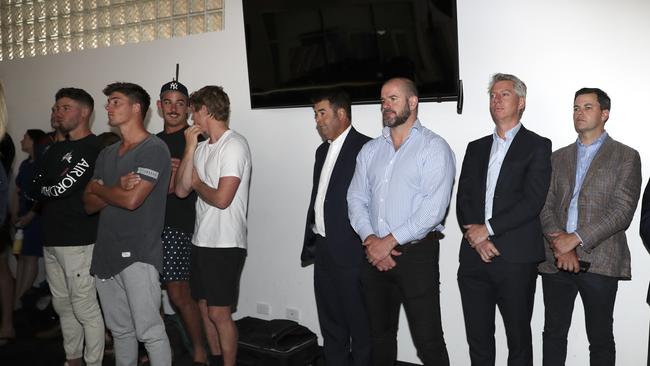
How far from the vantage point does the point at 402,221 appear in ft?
9.36

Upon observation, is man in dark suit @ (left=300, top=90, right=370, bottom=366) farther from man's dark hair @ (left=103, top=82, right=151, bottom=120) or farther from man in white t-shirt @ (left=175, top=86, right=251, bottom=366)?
man's dark hair @ (left=103, top=82, right=151, bottom=120)

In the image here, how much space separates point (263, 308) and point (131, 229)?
1583 mm

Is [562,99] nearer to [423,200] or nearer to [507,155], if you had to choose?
[507,155]

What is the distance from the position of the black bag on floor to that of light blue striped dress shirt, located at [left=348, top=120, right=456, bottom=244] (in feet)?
3.50

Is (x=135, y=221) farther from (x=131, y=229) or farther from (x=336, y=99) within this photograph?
(x=336, y=99)

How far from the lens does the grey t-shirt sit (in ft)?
9.48

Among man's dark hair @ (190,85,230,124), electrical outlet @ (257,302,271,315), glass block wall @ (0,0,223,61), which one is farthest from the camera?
glass block wall @ (0,0,223,61)

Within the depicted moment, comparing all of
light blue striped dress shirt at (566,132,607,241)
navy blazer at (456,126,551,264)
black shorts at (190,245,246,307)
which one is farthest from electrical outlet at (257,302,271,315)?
light blue striped dress shirt at (566,132,607,241)

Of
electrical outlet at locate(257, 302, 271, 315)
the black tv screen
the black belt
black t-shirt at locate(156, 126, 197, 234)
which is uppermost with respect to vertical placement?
the black tv screen

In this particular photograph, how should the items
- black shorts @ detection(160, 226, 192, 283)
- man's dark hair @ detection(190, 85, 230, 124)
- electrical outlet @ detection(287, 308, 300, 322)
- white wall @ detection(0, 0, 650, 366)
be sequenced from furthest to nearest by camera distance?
electrical outlet @ detection(287, 308, 300, 322) → black shorts @ detection(160, 226, 192, 283) → man's dark hair @ detection(190, 85, 230, 124) → white wall @ detection(0, 0, 650, 366)

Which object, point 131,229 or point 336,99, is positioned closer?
point 131,229

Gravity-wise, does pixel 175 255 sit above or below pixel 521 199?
below

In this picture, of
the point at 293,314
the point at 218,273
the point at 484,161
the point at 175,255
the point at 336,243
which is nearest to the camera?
the point at 484,161

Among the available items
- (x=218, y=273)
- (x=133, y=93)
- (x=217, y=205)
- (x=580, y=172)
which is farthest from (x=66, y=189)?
(x=580, y=172)
